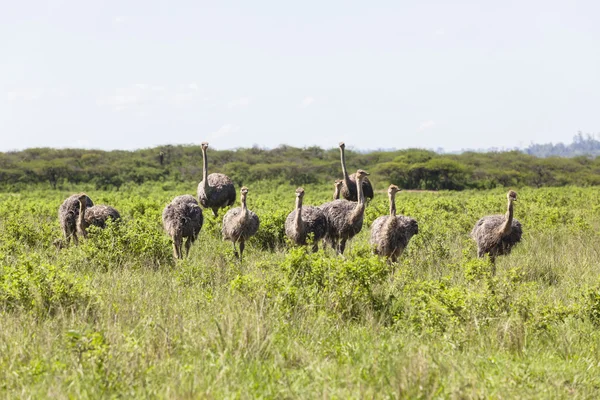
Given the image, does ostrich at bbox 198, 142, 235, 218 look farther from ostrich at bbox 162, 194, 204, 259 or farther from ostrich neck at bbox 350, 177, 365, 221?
ostrich neck at bbox 350, 177, 365, 221

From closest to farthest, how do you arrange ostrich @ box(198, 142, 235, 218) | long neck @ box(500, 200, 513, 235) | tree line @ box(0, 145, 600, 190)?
long neck @ box(500, 200, 513, 235) < ostrich @ box(198, 142, 235, 218) < tree line @ box(0, 145, 600, 190)

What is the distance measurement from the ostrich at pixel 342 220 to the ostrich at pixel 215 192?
15.4 ft

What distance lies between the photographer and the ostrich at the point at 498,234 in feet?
28.2

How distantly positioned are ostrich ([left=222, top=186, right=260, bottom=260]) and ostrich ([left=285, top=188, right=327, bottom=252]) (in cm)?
64

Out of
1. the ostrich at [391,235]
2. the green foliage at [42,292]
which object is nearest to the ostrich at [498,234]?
the ostrich at [391,235]

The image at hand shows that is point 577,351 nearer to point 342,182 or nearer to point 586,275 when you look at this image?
point 586,275

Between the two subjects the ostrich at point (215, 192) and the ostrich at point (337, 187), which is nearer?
the ostrich at point (337, 187)

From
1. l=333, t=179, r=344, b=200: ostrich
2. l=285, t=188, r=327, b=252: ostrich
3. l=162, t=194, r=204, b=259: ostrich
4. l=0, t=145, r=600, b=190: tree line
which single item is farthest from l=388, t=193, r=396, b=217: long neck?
l=0, t=145, r=600, b=190: tree line

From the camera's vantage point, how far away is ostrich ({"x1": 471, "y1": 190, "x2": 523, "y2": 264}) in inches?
339

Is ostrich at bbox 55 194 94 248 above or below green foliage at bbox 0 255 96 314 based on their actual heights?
above

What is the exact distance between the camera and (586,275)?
762cm

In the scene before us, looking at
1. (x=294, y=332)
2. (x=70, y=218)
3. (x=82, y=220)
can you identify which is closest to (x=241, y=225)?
(x=82, y=220)

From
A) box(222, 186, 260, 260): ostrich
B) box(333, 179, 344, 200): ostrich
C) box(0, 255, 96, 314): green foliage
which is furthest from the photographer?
box(333, 179, 344, 200): ostrich

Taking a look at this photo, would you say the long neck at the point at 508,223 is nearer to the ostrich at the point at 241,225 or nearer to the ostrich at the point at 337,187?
the ostrich at the point at 241,225
